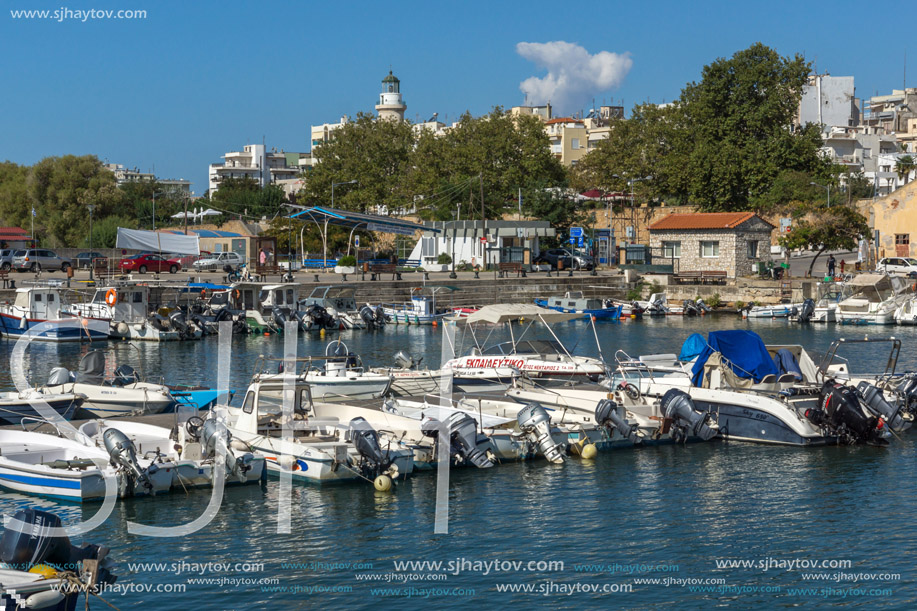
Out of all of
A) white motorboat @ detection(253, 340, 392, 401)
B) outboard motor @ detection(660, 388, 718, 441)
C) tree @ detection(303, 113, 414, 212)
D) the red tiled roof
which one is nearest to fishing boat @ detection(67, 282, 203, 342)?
white motorboat @ detection(253, 340, 392, 401)

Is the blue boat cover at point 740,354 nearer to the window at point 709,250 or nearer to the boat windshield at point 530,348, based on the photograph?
the boat windshield at point 530,348

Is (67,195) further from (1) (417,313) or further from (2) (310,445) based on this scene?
(2) (310,445)

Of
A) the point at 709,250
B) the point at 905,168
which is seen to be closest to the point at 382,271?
the point at 709,250

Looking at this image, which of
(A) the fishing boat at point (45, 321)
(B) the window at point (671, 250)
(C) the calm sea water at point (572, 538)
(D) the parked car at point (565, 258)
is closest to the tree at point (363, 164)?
(D) the parked car at point (565, 258)

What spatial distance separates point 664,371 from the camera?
78.0 ft

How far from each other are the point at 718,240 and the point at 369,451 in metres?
43.2

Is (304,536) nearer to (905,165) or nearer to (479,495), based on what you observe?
(479,495)

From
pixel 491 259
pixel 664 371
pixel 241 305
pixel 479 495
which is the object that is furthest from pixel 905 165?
pixel 479 495

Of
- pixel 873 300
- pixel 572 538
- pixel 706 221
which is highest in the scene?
pixel 706 221

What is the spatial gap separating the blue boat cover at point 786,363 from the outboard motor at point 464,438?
7.54 metres

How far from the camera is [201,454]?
16453 mm

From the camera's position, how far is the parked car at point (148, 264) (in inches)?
2186

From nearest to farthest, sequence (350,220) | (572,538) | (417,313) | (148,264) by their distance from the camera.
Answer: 1. (572,538)
2. (417,313)
3. (350,220)
4. (148,264)

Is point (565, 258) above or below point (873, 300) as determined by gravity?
above
